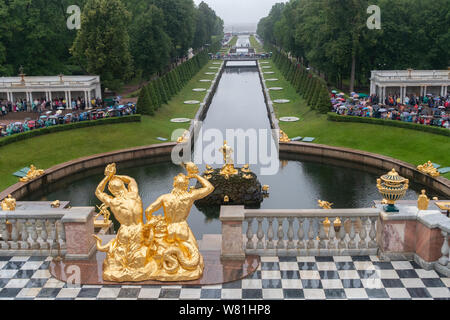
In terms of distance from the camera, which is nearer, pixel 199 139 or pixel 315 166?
pixel 315 166

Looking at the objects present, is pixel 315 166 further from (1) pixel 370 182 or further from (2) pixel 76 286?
(2) pixel 76 286

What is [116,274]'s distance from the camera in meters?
13.8

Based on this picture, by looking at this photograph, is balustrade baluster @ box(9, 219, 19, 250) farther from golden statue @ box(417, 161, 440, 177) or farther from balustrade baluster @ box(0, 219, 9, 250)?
golden statue @ box(417, 161, 440, 177)

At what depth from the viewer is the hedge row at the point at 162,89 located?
4941 cm

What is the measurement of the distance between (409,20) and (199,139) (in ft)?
122

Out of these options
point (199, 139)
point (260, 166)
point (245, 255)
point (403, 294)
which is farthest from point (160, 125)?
point (403, 294)

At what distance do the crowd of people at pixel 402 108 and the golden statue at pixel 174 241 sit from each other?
3090 cm

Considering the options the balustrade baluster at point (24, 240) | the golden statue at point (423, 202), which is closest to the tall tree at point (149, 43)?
the balustrade baluster at point (24, 240)

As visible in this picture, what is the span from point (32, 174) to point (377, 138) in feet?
82.9

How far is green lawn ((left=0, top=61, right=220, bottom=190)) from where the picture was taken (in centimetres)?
3475

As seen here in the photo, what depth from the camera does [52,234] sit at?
15.4 m

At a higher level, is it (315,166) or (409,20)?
(409,20)

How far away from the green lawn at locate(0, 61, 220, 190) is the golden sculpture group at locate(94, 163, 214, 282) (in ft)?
63.0

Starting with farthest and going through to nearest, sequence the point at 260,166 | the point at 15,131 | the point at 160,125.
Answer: the point at 160,125, the point at 15,131, the point at 260,166
